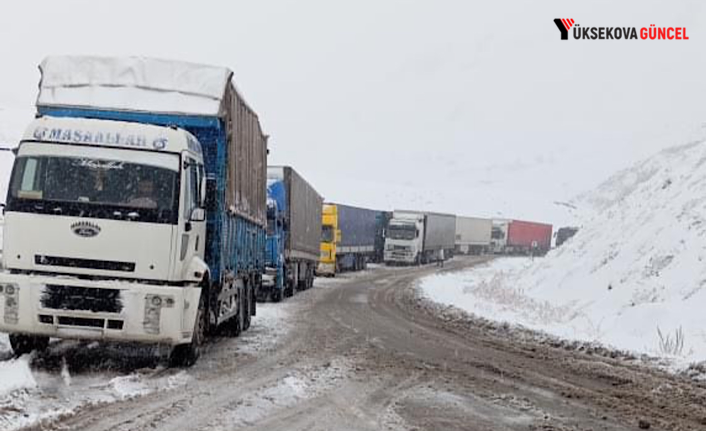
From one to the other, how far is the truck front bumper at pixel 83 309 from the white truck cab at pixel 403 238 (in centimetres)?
4365

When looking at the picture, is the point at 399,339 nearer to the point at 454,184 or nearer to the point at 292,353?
the point at 292,353

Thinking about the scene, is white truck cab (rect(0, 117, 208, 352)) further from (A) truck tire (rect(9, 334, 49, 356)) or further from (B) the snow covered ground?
(B) the snow covered ground

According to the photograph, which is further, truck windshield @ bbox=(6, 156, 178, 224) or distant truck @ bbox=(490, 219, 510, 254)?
distant truck @ bbox=(490, 219, 510, 254)

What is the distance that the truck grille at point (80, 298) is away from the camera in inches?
401

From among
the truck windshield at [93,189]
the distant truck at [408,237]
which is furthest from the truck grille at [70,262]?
the distant truck at [408,237]

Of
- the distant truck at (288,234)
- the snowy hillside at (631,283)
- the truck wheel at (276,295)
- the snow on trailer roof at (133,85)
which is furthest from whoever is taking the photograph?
the truck wheel at (276,295)

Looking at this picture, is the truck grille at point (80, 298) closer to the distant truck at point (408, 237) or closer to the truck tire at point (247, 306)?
the truck tire at point (247, 306)

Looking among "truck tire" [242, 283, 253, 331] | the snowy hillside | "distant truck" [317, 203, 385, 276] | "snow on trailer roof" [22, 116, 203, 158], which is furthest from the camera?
"distant truck" [317, 203, 385, 276]

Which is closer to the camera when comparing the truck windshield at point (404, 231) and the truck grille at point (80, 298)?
the truck grille at point (80, 298)

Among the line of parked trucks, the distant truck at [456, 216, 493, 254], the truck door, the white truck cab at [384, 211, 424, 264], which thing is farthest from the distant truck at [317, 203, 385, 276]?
the truck door

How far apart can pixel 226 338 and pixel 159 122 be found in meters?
4.38

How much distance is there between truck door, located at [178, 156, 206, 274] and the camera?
35.8 feet

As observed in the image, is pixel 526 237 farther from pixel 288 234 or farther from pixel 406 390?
pixel 406 390

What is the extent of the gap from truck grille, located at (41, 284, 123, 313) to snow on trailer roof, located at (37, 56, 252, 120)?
309 centimetres
